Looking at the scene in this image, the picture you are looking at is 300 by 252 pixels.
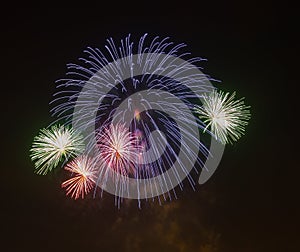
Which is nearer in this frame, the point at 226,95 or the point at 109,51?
the point at 226,95

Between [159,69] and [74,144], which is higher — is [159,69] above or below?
above

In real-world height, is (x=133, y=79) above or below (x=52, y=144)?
above

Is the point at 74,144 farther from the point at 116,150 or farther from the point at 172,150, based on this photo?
the point at 172,150

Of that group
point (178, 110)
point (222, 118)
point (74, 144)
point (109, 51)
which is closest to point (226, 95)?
point (222, 118)

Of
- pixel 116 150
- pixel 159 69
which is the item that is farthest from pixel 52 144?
pixel 159 69

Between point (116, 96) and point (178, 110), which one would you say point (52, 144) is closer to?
point (116, 96)

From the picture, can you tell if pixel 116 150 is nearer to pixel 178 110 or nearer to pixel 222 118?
pixel 178 110

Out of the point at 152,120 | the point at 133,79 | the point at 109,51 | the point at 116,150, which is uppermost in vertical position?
the point at 109,51

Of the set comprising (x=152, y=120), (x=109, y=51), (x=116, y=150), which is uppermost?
(x=109, y=51)

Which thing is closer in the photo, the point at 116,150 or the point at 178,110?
the point at 116,150
